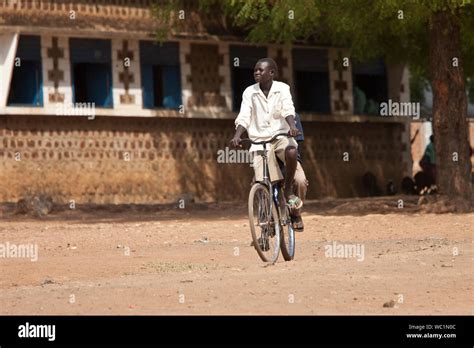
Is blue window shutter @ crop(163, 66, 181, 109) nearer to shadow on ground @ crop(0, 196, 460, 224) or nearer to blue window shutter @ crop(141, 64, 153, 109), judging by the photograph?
blue window shutter @ crop(141, 64, 153, 109)

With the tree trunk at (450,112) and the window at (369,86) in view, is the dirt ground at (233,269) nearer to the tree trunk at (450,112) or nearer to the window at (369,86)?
Result: the tree trunk at (450,112)

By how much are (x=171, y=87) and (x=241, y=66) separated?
6.69ft

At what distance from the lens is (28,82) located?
3114 cm

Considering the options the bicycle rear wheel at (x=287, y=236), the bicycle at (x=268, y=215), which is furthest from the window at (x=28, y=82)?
the bicycle at (x=268, y=215)

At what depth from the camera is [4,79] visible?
100ft

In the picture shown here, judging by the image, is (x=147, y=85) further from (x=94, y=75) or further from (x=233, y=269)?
(x=233, y=269)

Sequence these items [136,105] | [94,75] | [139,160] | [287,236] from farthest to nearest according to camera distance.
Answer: [139,160]
[136,105]
[94,75]
[287,236]

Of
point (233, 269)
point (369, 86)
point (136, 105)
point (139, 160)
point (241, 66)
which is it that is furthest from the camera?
point (369, 86)

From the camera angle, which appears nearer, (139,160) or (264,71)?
(264,71)

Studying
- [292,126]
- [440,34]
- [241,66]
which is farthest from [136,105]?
[292,126]

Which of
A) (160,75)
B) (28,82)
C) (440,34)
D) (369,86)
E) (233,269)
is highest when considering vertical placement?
(440,34)

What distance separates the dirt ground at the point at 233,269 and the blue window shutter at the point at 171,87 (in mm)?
9283
